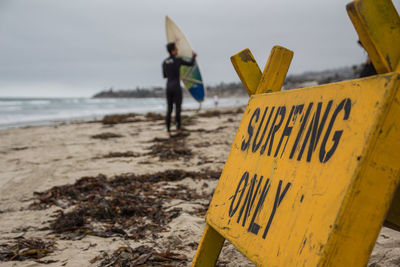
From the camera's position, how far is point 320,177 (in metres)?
0.85

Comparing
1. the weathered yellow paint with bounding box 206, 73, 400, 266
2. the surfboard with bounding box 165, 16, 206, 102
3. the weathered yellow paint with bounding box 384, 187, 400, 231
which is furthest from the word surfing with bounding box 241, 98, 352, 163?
the surfboard with bounding box 165, 16, 206, 102

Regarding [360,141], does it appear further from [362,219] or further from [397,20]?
[397,20]

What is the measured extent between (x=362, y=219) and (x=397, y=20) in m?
0.58

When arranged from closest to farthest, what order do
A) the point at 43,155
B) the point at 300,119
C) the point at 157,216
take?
the point at 300,119 < the point at 157,216 < the point at 43,155

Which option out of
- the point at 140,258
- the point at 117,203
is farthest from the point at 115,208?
the point at 140,258

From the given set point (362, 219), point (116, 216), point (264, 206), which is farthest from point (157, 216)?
point (362, 219)

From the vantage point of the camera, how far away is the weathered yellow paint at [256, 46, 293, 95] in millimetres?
1352

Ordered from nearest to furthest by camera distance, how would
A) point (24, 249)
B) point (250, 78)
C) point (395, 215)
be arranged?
point (395, 215)
point (250, 78)
point (24, 249)

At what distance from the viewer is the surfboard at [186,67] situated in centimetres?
907

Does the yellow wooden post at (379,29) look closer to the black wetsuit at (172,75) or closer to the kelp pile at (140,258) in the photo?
the kelp pile at (140,258)

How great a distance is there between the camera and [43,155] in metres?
5.09

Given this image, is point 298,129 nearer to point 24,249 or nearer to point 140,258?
point 140,258

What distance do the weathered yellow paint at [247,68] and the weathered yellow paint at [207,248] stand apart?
735 millimetres

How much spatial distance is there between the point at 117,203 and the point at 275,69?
1.84m
